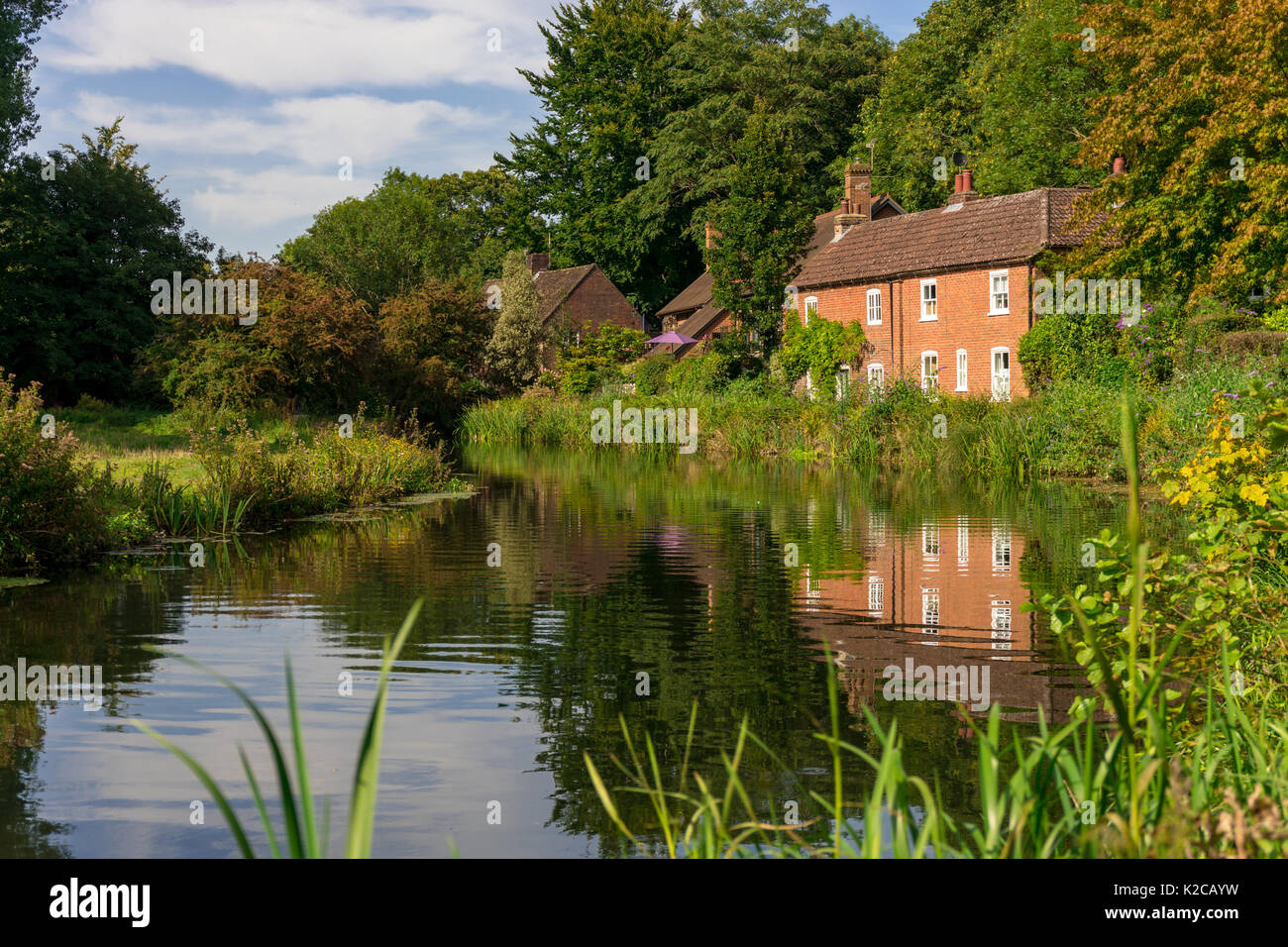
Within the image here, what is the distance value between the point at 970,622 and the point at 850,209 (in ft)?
147

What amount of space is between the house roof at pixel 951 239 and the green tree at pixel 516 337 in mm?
16117

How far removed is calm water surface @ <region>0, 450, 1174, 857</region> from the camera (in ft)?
24.8

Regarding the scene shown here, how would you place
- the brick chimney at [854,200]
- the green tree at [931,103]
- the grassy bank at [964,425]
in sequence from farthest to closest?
the green tree at [931,103], the brick chimney at [854,200], the grassy bank at [964,425]

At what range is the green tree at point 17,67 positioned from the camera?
134 ft

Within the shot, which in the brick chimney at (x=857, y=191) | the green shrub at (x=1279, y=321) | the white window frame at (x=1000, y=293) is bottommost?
the green shrub at (x=1279, y=321)

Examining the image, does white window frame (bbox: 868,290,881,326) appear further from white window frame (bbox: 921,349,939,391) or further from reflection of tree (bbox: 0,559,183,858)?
reflection of tree (bbox: 0,559,183,858)

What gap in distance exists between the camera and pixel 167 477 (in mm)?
21719

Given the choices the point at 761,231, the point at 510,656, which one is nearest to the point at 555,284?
the point at 761,231

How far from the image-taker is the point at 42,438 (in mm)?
16047

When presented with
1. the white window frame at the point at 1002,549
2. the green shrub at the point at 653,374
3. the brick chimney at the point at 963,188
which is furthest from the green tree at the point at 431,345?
the white window frame at the point at 1002,549

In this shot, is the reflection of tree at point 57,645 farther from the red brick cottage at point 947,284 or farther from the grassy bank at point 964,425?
the red brick cottage at point 947,284

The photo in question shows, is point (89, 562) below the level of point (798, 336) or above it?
below
